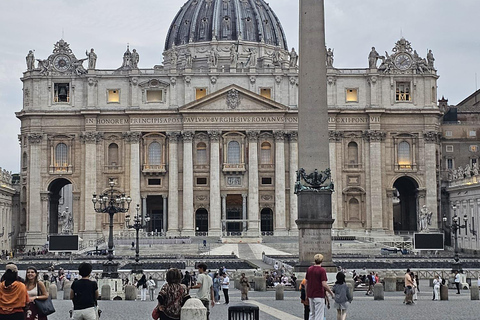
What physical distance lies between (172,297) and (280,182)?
78407 mm

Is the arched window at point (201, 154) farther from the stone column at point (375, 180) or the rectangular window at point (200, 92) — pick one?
the stone column at point (375, 180)

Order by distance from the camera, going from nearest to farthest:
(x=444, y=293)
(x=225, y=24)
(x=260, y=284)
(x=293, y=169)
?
(x=444, y=293)
(x=260, y=284)
(x=293, y=169)
(x=225, y=24)

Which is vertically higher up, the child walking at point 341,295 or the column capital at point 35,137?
the column capital at point 35,137

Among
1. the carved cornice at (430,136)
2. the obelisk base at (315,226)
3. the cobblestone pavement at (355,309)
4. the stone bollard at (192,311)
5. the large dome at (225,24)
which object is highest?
the large dome at (225,24)

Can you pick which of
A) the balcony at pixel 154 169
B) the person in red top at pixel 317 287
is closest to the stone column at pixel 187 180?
the balcony at pixel 154 169

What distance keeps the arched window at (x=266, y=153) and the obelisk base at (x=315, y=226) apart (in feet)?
213

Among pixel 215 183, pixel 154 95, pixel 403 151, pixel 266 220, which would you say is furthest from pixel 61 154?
pixel 403 151

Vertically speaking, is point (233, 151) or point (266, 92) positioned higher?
point (266, 92)

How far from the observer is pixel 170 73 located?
92.4 metres

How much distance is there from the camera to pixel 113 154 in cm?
9325

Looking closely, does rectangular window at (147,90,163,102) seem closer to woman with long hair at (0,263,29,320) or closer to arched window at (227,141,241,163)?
arched window at (227,141,241,163)

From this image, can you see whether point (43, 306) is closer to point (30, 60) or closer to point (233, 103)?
point (233, 103)

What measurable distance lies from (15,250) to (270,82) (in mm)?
31437

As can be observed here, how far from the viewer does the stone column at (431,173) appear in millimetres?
91312
